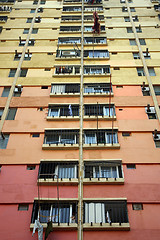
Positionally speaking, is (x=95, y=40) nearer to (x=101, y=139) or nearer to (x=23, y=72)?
(x=23, y=72)

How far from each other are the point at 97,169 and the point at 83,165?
101cm

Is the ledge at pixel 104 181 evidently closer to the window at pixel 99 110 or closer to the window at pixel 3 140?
the window at pixel 99 110

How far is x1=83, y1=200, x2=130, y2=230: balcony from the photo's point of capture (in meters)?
12.1

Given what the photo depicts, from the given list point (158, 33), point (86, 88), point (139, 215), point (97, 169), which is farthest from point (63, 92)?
point (158, 33)

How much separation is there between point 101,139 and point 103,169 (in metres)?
2.48

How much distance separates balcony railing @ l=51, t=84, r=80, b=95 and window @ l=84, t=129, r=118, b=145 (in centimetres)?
496

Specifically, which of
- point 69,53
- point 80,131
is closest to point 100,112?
point 80,131

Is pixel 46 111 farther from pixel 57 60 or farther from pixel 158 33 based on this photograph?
pixel 158 33

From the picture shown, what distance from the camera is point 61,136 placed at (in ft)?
54.9

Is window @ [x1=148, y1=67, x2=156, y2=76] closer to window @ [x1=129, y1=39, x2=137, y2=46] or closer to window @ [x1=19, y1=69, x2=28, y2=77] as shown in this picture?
window @ [x1=129, y1=39, x2=137, y2=46]

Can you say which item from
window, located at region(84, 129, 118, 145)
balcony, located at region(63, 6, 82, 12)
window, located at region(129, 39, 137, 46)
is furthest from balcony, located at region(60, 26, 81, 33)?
window, located at region(84, 129, 118, 145)

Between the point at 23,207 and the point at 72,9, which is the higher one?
the point at 72,9

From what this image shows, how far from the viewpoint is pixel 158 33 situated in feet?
89.6

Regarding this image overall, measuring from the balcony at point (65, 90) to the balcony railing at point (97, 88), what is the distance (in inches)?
34.7
